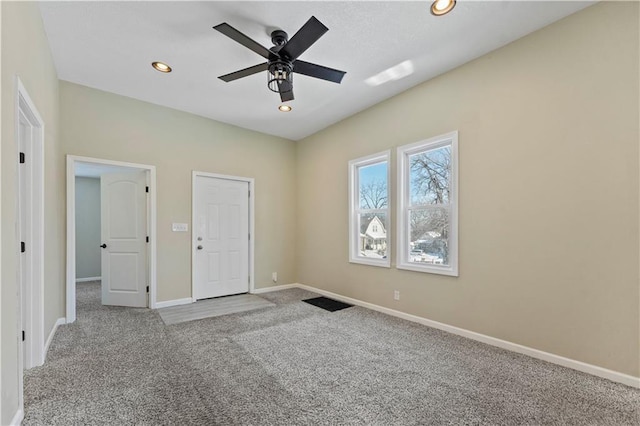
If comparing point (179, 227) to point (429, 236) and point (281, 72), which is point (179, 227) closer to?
point (281, 72)

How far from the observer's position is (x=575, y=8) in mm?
2404

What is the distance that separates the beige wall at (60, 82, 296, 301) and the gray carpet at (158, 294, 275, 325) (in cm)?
31

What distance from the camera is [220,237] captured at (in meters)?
4.95

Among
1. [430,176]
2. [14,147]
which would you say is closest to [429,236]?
[430,176]

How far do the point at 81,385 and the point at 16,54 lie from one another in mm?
A: 2356

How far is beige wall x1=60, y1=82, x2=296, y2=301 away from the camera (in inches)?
149

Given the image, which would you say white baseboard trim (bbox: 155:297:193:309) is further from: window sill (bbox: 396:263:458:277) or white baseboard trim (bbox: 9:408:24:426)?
window sill (bbox: 396:263:458:277)

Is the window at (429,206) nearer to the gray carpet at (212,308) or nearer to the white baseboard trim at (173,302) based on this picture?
the gray carpet at (212,308)

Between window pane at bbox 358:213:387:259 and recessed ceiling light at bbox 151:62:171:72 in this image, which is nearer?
recessed ceiling light at bbox 151:62:171:72

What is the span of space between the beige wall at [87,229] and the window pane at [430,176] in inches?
268

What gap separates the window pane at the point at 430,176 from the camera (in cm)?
345

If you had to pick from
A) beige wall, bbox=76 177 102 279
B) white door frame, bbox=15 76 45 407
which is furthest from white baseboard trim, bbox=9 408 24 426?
beige wall, bbox=76 177 102 279

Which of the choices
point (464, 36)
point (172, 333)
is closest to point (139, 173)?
point (172, 333)

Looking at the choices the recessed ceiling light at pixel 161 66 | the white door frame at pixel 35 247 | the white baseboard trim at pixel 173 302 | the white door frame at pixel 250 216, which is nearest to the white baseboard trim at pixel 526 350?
the white door frame at pixel 250 216
